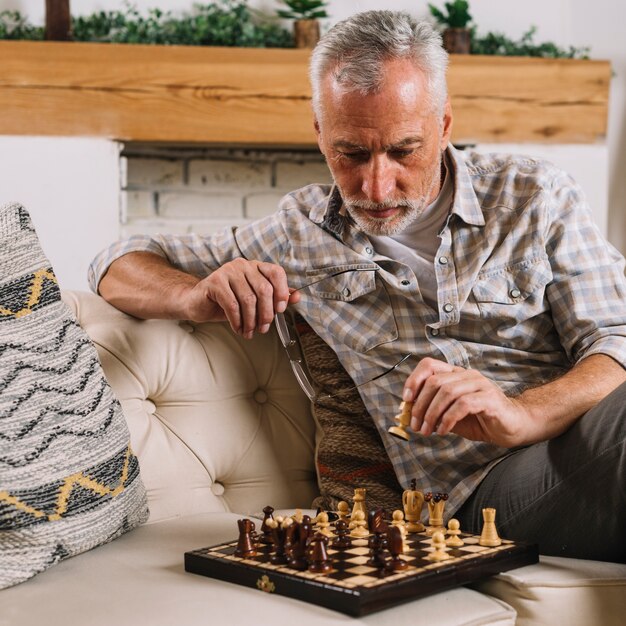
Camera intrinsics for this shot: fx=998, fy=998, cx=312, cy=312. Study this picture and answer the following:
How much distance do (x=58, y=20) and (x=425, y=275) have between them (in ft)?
6.36

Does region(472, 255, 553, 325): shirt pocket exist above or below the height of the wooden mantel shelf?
below

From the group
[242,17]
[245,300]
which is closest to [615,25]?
[242,17]

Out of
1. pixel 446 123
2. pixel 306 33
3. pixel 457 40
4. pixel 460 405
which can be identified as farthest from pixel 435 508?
pixel 457 40

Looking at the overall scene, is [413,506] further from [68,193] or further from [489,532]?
[68,193]

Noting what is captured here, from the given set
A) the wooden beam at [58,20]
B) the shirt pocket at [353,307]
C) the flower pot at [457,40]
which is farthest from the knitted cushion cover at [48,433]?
the flower pot at [457,40]

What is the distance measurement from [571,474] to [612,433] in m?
0.09

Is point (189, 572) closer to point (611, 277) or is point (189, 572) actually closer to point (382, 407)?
point (382, 407)

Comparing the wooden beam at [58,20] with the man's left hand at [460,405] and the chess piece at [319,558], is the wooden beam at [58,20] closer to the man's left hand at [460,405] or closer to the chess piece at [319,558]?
the man's left hand at [460,405]

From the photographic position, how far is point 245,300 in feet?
4.71

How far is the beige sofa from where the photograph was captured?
1065 mm

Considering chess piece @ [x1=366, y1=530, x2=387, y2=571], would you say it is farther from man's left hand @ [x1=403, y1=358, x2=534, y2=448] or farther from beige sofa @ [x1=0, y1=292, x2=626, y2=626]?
man's left hand @ [x1=403, y1=358, x2=534, y2=448]

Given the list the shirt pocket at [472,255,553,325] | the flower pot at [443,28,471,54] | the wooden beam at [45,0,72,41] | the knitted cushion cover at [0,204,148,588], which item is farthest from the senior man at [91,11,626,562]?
the flower pot at [443,28,471,54]

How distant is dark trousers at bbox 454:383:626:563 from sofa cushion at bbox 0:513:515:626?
0.67 feet

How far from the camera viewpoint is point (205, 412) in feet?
5.32
